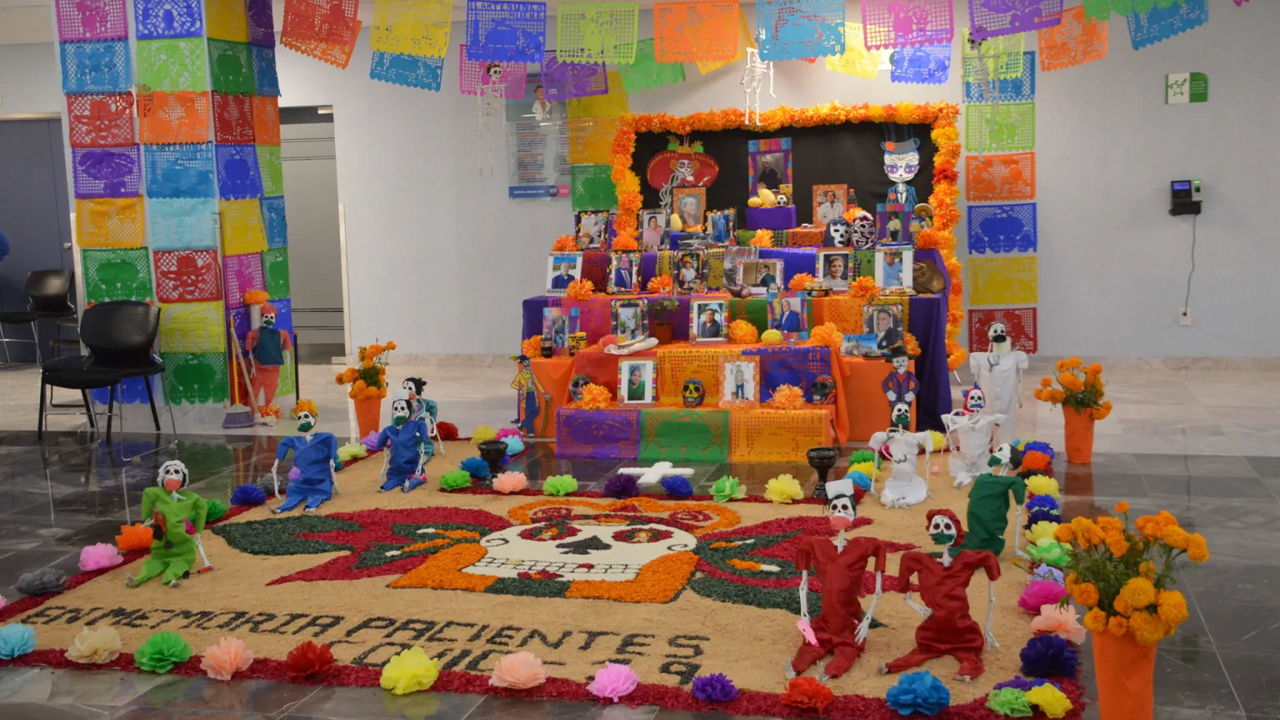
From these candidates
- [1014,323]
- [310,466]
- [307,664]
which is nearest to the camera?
[307,664]

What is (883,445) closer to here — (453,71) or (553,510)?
(553,510)

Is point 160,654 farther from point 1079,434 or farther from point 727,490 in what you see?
point 1079,434

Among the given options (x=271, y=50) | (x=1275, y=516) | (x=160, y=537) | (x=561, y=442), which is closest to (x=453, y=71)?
(x=271, y=50)

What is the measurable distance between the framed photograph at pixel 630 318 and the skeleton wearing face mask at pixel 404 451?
2.08 m

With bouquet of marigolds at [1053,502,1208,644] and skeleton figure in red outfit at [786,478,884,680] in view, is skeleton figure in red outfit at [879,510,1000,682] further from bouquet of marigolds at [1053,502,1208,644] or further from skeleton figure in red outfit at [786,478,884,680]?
bouquet of marigolds at [1053,502,1208,644]

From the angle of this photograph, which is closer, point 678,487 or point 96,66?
point 678,487

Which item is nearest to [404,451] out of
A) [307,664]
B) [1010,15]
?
[307,664]

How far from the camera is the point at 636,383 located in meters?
8.41

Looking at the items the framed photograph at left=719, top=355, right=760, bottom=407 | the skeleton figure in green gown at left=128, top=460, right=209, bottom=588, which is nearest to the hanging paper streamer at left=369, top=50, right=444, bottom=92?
the framed photograph at left=719, top=355, right=760, bottom=407

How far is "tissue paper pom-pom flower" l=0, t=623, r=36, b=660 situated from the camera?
4785 millimetres

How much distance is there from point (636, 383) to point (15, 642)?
445cm

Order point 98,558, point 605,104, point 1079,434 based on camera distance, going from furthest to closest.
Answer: point 605,104, point 1079,434, point 98,558

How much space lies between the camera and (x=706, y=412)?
801 centimetres

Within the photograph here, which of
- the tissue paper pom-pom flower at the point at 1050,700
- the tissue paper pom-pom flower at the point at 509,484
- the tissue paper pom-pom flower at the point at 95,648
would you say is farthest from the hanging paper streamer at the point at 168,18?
the tissue paper pom-pom flower at the point at 1050,700
